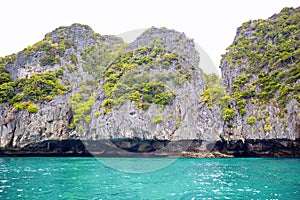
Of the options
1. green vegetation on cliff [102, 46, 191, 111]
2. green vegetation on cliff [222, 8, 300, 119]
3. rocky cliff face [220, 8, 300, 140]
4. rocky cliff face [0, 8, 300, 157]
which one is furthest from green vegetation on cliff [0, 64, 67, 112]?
green vegetation on cliff [222, 8, 300, 119]

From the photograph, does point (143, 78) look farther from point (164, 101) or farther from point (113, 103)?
point (113, 103)

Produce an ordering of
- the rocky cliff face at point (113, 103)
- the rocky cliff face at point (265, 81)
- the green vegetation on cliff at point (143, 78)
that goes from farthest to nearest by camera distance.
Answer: the green vegetation on cliff at point (143, 78), the rocky cliff face at point (113, 103), the rocky cliff face at point (265, 81)

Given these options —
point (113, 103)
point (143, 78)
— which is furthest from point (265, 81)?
point (113, 103)

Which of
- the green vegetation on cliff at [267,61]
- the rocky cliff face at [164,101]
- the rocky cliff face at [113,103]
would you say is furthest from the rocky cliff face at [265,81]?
the rocky cliff face at [113,103]

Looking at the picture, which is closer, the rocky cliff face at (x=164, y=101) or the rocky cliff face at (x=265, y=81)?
the rocky cliff face at (x=265, y=81)

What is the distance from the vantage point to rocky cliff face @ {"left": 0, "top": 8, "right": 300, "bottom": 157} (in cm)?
3572

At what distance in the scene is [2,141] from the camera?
37.4m

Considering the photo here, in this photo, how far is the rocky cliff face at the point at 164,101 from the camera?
35.7m

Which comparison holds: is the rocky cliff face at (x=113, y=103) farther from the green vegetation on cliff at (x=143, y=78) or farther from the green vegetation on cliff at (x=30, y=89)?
the green vegetation on cliff at (x=30, y=89)

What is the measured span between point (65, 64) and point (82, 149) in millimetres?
19776

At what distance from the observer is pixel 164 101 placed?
39.5 metres

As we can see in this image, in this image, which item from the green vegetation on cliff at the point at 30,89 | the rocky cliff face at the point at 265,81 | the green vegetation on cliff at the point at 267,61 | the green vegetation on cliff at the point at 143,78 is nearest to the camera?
the rocky cliff face at the point at 265,81

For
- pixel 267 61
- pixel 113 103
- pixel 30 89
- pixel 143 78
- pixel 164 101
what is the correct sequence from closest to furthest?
pixel 164 101 < pixel 113 103 < pixel 267 61 < pixel 30 89 < pixel 143 78

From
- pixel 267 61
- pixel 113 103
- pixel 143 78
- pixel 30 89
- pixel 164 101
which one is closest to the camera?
pixel 164 101
